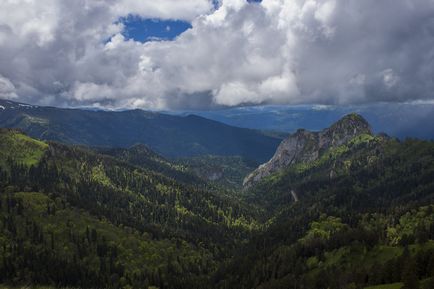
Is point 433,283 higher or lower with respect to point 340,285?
higher

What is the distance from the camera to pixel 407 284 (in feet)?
483

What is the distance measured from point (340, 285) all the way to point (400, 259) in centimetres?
2644

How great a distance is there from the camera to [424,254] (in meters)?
179

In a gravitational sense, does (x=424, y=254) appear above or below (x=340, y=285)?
above

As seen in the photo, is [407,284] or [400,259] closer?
[407,284]

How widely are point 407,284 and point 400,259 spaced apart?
43468 millimetres

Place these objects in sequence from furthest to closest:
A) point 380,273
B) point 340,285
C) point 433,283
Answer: point 340,285 < point 380,273 < point 433,283

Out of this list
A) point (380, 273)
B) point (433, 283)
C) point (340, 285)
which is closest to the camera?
point (433, 283)

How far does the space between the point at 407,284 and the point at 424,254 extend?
124ft

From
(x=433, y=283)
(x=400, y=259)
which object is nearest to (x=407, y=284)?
(x=433, y=283)

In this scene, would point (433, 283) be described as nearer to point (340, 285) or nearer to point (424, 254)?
point (424, 254)

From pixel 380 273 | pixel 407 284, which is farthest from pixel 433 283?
pixel 380 273

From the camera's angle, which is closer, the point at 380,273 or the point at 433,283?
the point at 433,283

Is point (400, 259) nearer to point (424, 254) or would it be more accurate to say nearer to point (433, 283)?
point (424, 254)
